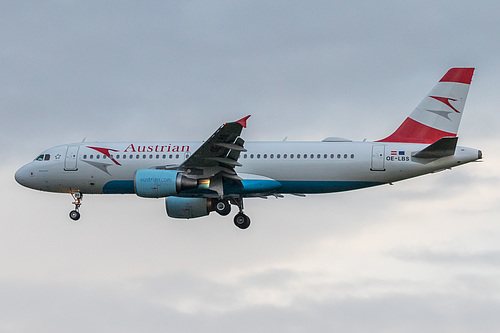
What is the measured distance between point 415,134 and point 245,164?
30.1 feet

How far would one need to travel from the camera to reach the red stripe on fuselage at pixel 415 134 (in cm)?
4628

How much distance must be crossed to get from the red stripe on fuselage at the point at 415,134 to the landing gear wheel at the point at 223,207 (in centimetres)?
918

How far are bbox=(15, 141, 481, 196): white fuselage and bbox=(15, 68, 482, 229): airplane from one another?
52mm

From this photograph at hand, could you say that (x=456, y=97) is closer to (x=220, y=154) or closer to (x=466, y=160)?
(x=466, y=160)

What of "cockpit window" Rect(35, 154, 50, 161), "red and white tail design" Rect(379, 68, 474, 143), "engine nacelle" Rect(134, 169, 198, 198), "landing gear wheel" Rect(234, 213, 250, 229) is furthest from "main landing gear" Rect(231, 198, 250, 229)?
"cockpit window" Rect(35, 154, 50, 161)

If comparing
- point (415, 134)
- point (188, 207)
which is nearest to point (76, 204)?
point (188, 207)

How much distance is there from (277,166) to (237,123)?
5851mm

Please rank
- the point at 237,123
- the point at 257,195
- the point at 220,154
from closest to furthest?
the point at 237,123 < the point at 220,154 < the point at 257,195

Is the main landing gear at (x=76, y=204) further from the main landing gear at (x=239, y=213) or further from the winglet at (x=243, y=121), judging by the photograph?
the winglet at (x=243, y=121)

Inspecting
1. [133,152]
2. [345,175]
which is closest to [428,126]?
[345,175]

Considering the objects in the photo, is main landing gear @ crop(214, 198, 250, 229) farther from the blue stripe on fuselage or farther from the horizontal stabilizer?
the horizontal stabilizer

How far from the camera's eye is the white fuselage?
44906mm

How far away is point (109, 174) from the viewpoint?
4847 centimetres

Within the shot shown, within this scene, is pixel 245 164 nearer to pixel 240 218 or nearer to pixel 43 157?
pixel 240 218
